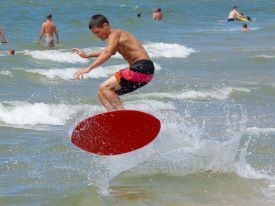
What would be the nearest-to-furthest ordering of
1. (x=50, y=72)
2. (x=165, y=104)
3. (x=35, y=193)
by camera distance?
(x=35, y=193), (x=165, y=104), (x=50, y=72)

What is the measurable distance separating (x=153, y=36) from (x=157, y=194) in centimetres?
2529

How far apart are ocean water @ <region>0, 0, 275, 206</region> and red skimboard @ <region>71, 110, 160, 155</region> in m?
0.48

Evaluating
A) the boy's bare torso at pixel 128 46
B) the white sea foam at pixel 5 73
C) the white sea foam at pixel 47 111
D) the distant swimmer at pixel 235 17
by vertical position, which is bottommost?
the distant swimmer at pixel 235 17

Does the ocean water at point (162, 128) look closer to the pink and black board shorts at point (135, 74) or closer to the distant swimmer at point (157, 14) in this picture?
the pink and black board shorts at point (135, 74)

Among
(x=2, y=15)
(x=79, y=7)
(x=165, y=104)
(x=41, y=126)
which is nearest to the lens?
(x=41, y=126)

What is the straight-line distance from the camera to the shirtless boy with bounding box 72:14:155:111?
27.0 feet

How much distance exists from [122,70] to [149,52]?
19.1m

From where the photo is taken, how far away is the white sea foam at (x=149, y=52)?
81.6ft

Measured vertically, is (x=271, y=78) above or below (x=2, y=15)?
above

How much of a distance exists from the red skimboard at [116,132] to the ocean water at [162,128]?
48cm

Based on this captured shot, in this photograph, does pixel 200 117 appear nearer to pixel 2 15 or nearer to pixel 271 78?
pixel 271 78

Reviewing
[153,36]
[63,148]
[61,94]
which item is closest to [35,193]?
[63,148]

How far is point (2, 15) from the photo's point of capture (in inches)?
1625

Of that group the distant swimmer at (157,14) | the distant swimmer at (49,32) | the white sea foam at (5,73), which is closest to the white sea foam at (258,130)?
the white sea foam at (5,73)
